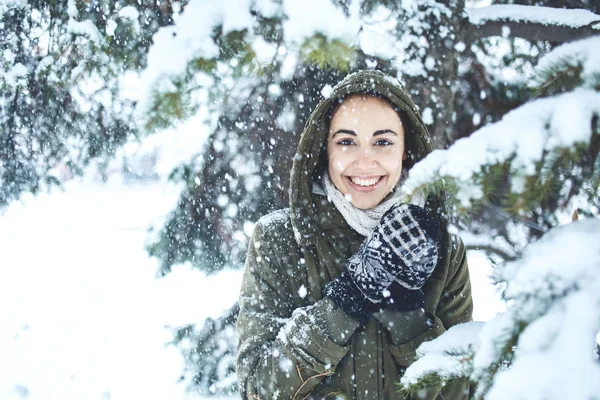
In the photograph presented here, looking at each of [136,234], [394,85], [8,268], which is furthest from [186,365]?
[136,234]

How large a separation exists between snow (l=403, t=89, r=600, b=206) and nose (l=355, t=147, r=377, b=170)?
1018 mm

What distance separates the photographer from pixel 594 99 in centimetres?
73

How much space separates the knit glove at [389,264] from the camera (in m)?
1.55

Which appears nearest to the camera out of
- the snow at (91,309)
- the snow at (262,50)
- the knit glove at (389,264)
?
the snow at (262,50)

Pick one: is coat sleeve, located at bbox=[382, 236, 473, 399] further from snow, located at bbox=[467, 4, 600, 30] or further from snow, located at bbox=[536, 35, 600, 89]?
snow, located at bbox=[467, 4, 600, 30]

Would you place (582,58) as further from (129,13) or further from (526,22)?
(526,22)

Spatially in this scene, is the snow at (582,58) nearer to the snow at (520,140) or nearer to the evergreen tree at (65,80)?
the snow at (520,140)

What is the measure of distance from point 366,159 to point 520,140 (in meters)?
1.11

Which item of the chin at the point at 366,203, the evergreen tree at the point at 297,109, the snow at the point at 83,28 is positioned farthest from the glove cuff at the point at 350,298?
the snow at the point at 83,28

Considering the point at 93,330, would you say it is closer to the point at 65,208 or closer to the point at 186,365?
the point at 186,365

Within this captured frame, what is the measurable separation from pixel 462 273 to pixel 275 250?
855 millimetres

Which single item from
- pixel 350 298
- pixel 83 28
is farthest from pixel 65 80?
pixel 350 298

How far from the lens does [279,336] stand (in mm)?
1714

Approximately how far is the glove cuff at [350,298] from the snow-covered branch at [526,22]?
91.6 inches
